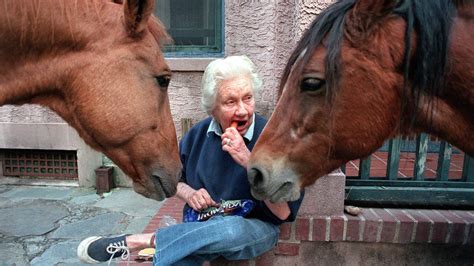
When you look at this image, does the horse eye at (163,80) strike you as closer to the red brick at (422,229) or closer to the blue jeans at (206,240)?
the blue jeans at (206,240)

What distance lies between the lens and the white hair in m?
1.99

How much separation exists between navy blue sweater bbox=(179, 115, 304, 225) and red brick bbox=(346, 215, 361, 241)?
55 centimetres

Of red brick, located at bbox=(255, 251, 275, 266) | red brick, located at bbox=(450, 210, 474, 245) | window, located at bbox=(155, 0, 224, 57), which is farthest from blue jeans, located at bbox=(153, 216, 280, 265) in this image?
window, located at bbox=(155, 0, 224, 57)

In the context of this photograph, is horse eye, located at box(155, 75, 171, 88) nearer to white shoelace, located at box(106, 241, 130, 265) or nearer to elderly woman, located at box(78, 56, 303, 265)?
elderly woman, located at box(78, 56, 303, 265)

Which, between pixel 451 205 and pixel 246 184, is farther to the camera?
pixel 451 205

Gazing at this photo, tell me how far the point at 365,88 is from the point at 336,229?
128 centimetres

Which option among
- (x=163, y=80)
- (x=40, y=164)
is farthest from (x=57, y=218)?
(x=163, y=80)

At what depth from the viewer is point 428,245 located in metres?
2.39

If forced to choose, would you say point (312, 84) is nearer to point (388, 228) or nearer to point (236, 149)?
point (236, 149)

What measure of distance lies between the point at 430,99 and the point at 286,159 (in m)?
0.60

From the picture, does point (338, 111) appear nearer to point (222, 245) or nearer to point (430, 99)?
point (430, 99)

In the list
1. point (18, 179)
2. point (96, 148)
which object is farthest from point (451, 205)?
point (18, 179)

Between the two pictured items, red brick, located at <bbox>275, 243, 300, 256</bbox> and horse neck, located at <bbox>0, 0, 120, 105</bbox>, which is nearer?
horse neck, located at <bbox>0, 0, 120, 105</bbox>

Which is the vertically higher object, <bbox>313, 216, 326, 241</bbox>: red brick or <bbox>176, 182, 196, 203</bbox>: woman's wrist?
<bbox>176, 182, 196, 203</bbox>: woman's wrist
